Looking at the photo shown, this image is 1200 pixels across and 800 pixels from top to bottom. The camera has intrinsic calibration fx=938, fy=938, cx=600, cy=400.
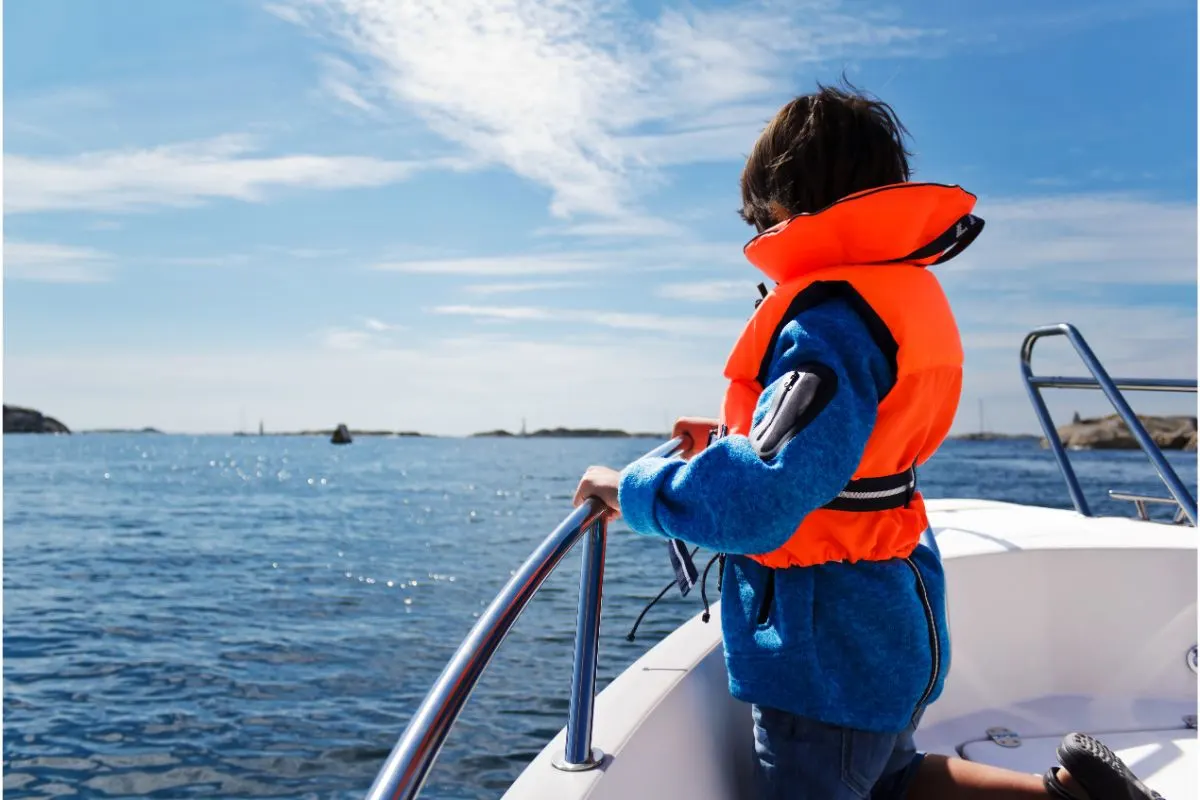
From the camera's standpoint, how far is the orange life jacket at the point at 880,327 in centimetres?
120

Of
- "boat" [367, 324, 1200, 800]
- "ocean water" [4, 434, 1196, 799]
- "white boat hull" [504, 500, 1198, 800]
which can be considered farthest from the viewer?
"ocean water" [4, 434, 1196, 799]

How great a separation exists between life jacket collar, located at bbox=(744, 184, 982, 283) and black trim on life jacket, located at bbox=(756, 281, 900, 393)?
0.16 feet

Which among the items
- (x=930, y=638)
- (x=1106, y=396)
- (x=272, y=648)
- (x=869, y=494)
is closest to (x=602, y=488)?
(x=869, y=494)

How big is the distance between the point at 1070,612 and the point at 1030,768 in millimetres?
651

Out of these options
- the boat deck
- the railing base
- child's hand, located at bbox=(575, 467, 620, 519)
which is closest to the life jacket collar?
child's hand, located at bbox=(575, 467, 620, 519)

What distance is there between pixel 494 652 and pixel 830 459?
47 cm

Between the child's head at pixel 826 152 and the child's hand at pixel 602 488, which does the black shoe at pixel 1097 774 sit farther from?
the child's head at pixel 826 152

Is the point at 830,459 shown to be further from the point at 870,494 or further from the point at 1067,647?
the point at 1067,647

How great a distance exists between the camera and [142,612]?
43.8 feet

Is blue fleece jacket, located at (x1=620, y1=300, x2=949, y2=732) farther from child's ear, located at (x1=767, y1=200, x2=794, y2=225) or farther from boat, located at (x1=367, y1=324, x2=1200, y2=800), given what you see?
boat, located at (x1=367, y1=324, x2=1200, y2=800)

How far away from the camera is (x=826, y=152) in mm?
1279

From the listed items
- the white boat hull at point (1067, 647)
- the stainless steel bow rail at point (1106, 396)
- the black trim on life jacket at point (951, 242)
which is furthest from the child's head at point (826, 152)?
the stainless steel bow rail at point (1106, 396)

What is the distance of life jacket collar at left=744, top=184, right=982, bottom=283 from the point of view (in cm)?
119

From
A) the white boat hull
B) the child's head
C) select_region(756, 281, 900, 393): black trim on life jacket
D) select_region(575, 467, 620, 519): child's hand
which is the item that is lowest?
the white boat hull
